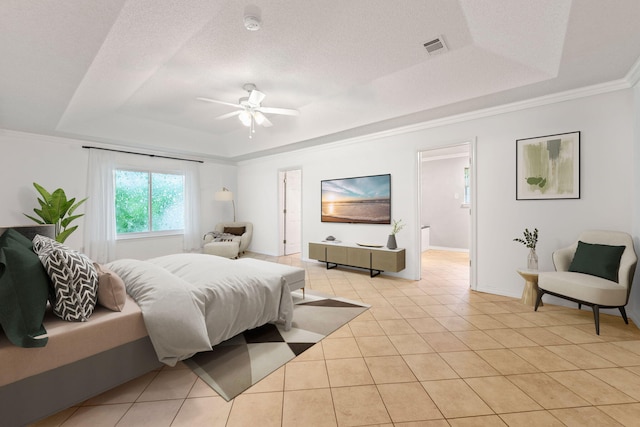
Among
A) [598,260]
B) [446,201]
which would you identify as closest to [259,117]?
[598,260]

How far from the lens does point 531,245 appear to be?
129 inches

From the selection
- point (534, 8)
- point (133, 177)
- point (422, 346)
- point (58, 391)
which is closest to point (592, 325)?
point (422, 346)

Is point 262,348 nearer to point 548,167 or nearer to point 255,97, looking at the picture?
point 255,97

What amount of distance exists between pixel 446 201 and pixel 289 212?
4.18 m

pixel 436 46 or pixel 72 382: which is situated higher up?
pixel 436 46

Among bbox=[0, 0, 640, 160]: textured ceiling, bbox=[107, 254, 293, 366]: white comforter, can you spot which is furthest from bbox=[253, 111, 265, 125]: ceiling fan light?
bbox=[107, 254, 293, 366]: white comforter

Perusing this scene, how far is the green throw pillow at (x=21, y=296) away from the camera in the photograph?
4.28ft

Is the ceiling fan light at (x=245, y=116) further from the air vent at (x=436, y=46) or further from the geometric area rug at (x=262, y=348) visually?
the geometric area rug at (x=262, y=348)

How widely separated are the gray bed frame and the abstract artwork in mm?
4277

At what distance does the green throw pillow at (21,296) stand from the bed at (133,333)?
2.8 inches

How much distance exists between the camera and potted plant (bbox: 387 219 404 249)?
175 inches

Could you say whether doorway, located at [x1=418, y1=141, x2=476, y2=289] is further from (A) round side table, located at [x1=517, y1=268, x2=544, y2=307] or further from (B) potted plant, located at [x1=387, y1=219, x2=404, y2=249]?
(A) round side table, located at [x1=517, y1=268, x2=544, y2=307]

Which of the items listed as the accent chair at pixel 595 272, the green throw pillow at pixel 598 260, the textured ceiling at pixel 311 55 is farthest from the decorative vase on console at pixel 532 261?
the textured ceiling at pixel 311 55

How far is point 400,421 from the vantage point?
4.99ft
